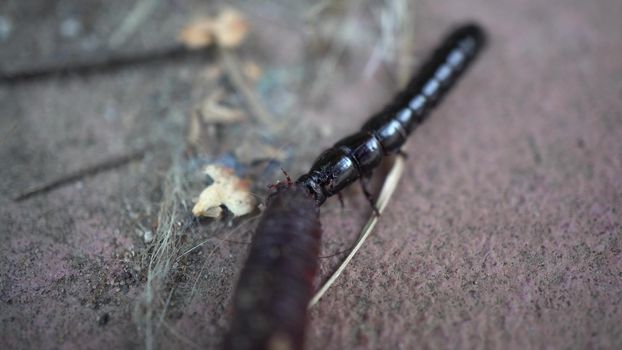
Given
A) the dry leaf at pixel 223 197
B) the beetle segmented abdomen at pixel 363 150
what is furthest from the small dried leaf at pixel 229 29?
the beetle segmented abdomen at pixel 363 150

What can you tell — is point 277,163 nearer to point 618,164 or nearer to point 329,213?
point 329,213

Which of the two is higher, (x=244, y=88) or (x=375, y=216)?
(x=244, y=88)

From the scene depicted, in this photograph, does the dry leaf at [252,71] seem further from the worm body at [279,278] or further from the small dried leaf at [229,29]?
the worm body at [279,278]

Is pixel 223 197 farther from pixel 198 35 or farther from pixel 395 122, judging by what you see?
pixel 198 35

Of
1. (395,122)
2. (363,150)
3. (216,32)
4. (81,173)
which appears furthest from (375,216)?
(216,32)

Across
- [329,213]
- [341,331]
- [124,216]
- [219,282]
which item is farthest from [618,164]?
[124,216]

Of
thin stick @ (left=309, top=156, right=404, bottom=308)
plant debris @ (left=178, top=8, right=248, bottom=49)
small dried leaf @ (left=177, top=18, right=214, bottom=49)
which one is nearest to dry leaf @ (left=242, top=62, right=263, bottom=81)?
plant debris @ (left=178, top=8, right=248, bottom=49)
